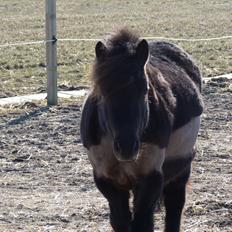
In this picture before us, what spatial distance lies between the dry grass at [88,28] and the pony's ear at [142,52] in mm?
421

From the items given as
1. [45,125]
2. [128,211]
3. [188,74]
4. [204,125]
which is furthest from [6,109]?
[128,211]

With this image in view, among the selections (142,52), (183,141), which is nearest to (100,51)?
(142,52)

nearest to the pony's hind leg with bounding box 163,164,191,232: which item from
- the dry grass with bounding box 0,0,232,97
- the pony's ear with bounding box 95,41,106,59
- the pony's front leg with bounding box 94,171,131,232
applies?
the pony's front leg with bounding box 94,171,131,232

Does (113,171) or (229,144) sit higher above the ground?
(113,171)

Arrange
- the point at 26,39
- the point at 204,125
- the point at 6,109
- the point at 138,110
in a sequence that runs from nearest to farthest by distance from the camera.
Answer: the point at 138,110
the point at 204,125
the point at 6,109
the point at 26,39

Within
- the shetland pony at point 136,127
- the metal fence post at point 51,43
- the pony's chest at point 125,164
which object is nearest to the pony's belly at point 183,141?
the shetland pony at point 136,127

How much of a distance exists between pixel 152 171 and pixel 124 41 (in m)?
0.78

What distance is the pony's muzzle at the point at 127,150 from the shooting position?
4.17 meters

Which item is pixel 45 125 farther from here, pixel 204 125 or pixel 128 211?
pixel 128 211

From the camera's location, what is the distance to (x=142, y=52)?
4.59 meters

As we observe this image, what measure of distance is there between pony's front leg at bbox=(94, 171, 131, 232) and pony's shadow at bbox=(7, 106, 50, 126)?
5129 millimetres

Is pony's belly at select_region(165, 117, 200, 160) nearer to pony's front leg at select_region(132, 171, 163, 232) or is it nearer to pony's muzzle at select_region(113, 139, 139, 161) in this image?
pony's front leg at select_region(132, 171, 163, 232)

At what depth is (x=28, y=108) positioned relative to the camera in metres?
10.9

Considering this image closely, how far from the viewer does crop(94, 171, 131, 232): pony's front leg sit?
4.84 metres
